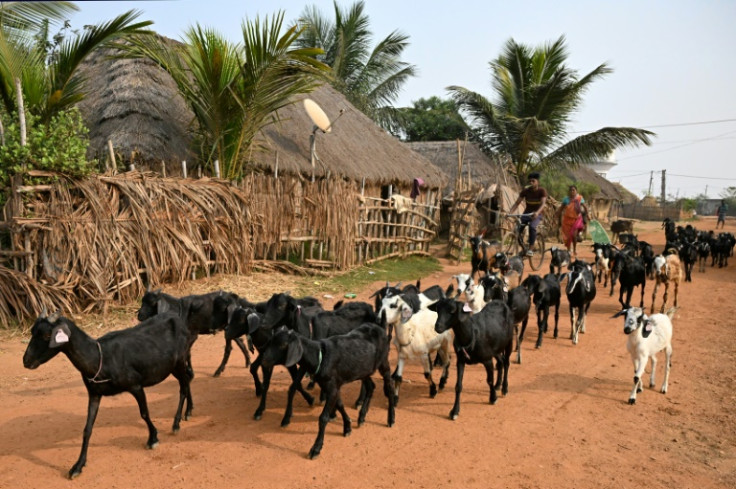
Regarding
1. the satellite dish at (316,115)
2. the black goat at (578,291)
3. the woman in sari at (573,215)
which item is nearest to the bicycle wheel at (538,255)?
the woman in sari at (573,215)

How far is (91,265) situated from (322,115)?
28.4 ft

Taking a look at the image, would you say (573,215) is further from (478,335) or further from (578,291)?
(478,335)

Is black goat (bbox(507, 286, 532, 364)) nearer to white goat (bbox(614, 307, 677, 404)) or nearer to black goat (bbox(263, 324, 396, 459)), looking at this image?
white goat (bbox(614, 307, 677, 404))

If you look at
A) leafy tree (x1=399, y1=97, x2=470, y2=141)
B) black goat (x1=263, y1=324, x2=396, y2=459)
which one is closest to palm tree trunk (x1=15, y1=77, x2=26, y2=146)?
black goat (x1=263, y1=324, x2=396, y2=459)

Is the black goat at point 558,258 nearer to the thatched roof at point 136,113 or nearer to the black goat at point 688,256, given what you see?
the black goat at point 688,256

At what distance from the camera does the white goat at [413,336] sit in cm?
632

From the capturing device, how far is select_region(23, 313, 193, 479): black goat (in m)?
4.49

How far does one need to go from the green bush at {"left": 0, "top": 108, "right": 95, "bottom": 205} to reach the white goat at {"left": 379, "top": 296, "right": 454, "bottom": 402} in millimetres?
6025

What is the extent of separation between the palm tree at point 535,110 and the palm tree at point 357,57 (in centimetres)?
437

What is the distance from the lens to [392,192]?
66.2 ft

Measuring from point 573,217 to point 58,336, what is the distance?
12.8m

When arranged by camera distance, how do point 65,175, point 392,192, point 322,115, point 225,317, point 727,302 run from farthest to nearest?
point 392,192
point 322,115
point 727,302
point 65,175
point 225,317

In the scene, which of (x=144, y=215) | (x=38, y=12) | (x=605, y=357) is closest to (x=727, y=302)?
(x=605, y=357)

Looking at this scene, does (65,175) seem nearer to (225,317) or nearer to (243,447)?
(225,317)
